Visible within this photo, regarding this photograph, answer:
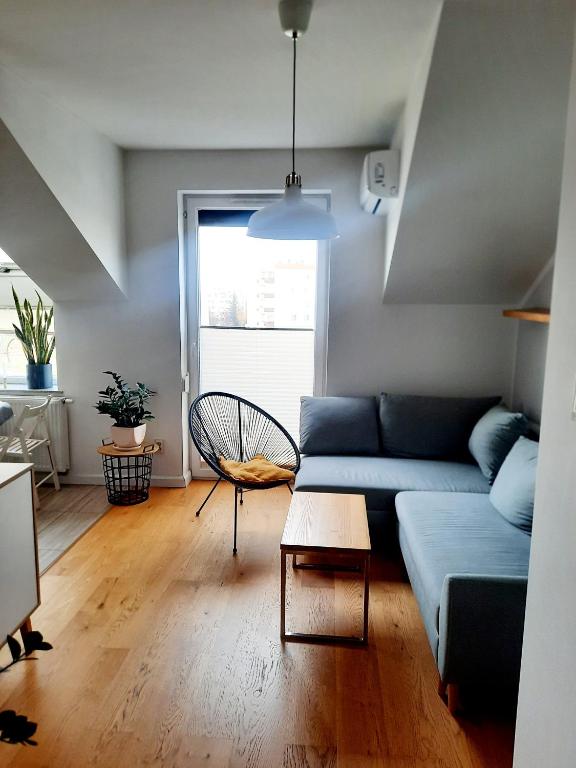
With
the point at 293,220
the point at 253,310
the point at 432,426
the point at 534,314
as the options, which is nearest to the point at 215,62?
the point at 293,220

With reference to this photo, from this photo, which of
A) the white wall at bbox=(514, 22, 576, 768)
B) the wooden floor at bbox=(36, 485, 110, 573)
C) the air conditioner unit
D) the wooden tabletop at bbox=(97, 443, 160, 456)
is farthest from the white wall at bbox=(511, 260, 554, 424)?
the wooden floor at bbox=(36, 485, 110, 573)

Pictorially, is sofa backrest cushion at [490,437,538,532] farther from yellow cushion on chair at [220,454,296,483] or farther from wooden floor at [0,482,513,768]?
yellow cushion on chair at [220,454,296,483]

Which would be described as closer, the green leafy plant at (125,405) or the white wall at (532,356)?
the white wall at (532,356)

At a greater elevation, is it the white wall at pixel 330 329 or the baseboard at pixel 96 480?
the white wall at pixel 330 329

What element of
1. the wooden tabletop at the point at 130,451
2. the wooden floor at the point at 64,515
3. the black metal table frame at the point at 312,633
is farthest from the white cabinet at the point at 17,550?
the wooden tabletop at the point at 130,451

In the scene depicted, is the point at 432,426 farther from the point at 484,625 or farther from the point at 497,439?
the point at 484,625

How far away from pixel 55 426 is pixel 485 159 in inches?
131

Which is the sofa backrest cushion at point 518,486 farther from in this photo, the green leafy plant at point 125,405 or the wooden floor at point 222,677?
the green leafy plant at point 125,405

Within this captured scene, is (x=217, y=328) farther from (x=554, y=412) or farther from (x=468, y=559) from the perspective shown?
(x=554, y=412)

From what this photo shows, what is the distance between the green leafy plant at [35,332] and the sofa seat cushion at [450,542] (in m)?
2.85

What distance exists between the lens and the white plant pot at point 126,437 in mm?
3631

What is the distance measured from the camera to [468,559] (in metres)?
2.12

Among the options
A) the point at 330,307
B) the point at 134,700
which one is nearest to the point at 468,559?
the point at 134,700

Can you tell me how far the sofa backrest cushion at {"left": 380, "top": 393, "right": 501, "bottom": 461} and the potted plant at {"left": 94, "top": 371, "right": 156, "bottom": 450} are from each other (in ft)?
5.41
